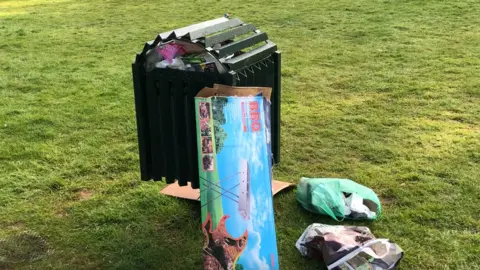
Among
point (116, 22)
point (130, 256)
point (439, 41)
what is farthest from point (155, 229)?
point (116, 22)

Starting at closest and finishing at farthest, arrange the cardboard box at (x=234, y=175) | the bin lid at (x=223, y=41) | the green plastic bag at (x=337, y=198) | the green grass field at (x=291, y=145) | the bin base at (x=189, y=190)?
the cardboard box at (x=234, y=175) → the bin lid at (x=223, y=41) → the green grass field at (x=291, y=145) → the green plastic bag at (x=337, y=198) → the bin base at (x=189, y=190)

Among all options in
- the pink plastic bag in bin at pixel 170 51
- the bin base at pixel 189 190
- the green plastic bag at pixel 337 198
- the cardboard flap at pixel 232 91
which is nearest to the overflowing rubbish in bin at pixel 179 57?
A: the pink plastic bag in bin at pixel 170 51

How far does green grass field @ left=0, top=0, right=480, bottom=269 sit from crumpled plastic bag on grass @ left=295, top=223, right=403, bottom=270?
0.33ft

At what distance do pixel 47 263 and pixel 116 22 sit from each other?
334 inches

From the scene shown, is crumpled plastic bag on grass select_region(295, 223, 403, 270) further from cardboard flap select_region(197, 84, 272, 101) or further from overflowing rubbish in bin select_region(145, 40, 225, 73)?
overflowing rubbish in bin select_region(145, 40, 225, 73)

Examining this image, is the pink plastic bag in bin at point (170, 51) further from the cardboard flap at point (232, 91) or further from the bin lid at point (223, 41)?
the cardboard flap at point (232, 91)

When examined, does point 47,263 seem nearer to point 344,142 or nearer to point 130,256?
point 130,256

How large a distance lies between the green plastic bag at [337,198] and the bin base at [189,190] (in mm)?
177

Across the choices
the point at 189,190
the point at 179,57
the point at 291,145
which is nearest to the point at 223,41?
the point at 179,57

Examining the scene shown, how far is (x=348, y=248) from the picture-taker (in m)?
2.71

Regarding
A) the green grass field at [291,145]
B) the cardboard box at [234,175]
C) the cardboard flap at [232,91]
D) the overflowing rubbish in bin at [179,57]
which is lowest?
the green grass field at [291,145]

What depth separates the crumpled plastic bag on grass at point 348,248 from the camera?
2660 millimetres

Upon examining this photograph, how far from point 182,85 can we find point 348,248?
3.87ft

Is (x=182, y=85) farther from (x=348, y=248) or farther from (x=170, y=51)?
(x=348, y=248)
